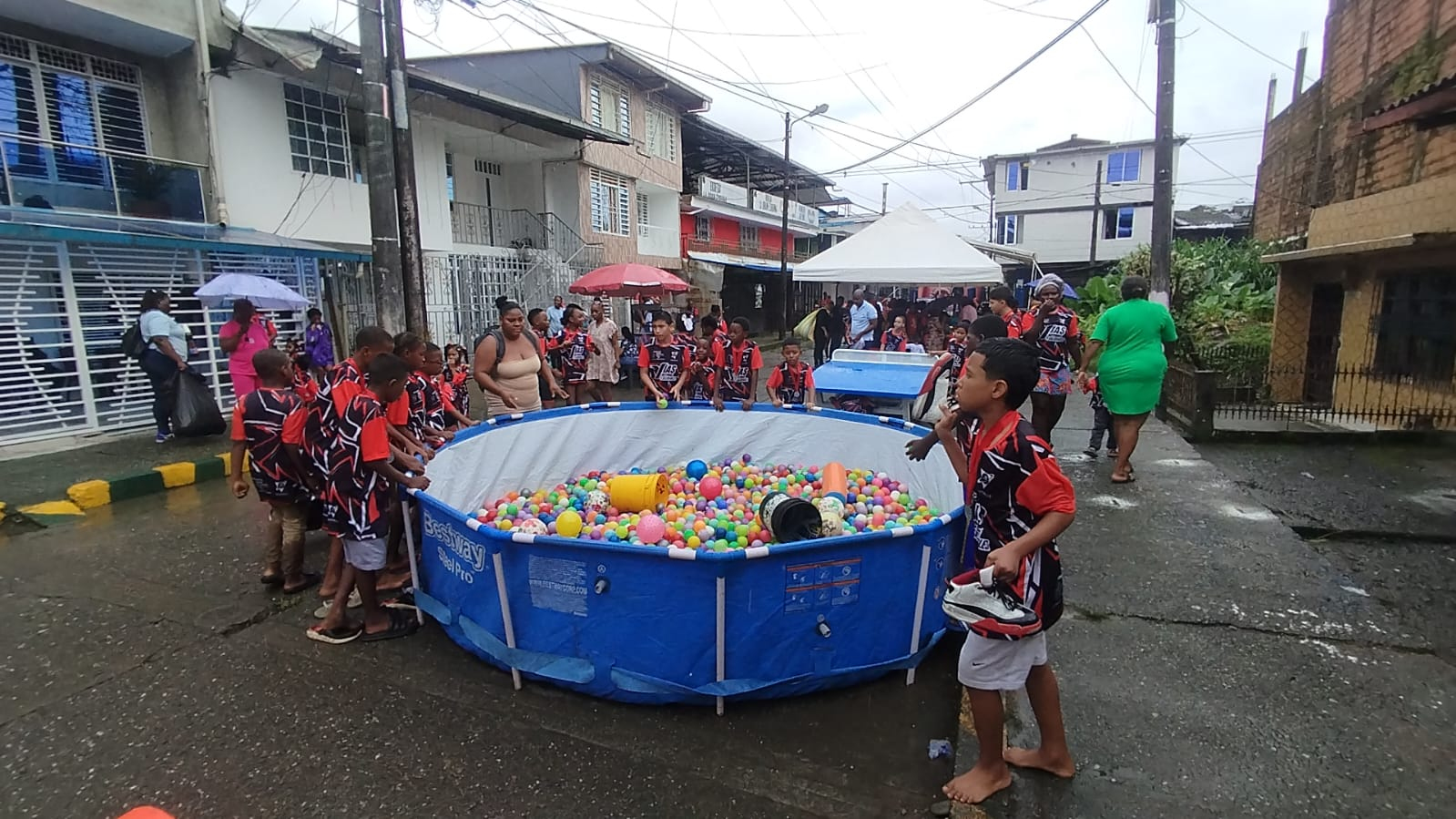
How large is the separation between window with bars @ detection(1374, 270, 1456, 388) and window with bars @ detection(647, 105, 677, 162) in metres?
20.4

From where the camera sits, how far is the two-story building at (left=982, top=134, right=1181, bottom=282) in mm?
37719

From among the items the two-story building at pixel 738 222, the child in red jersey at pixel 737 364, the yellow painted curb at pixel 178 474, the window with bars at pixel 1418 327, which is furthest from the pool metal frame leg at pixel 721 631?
the two-story building at pixel 738 222

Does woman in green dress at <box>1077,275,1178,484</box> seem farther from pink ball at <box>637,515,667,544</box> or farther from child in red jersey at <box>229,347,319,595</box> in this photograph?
child in red jersey at <box>229,347,319,595</box>

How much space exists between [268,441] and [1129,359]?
6610 mm

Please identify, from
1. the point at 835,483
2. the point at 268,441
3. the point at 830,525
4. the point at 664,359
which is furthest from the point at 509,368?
the point at 830,525

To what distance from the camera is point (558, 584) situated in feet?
10.6

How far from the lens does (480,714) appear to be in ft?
10.5

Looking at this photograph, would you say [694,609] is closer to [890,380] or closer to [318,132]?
[890,380]

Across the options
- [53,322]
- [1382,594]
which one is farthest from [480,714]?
[53,322]

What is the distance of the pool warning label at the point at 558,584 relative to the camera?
10.4 feet

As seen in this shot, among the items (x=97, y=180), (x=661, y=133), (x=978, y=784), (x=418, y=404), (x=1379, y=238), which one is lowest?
(x=978, y=784)

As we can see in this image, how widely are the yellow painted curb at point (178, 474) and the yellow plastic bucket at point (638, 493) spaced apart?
4.88 meters

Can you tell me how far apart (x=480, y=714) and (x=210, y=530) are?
4.01 meters

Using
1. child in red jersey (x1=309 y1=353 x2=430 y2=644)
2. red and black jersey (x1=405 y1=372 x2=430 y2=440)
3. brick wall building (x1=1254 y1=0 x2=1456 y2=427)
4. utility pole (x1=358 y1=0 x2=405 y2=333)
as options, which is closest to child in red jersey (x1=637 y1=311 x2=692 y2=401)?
red and black jersey (x1=405 y1=372 x2=430 y2=440)
